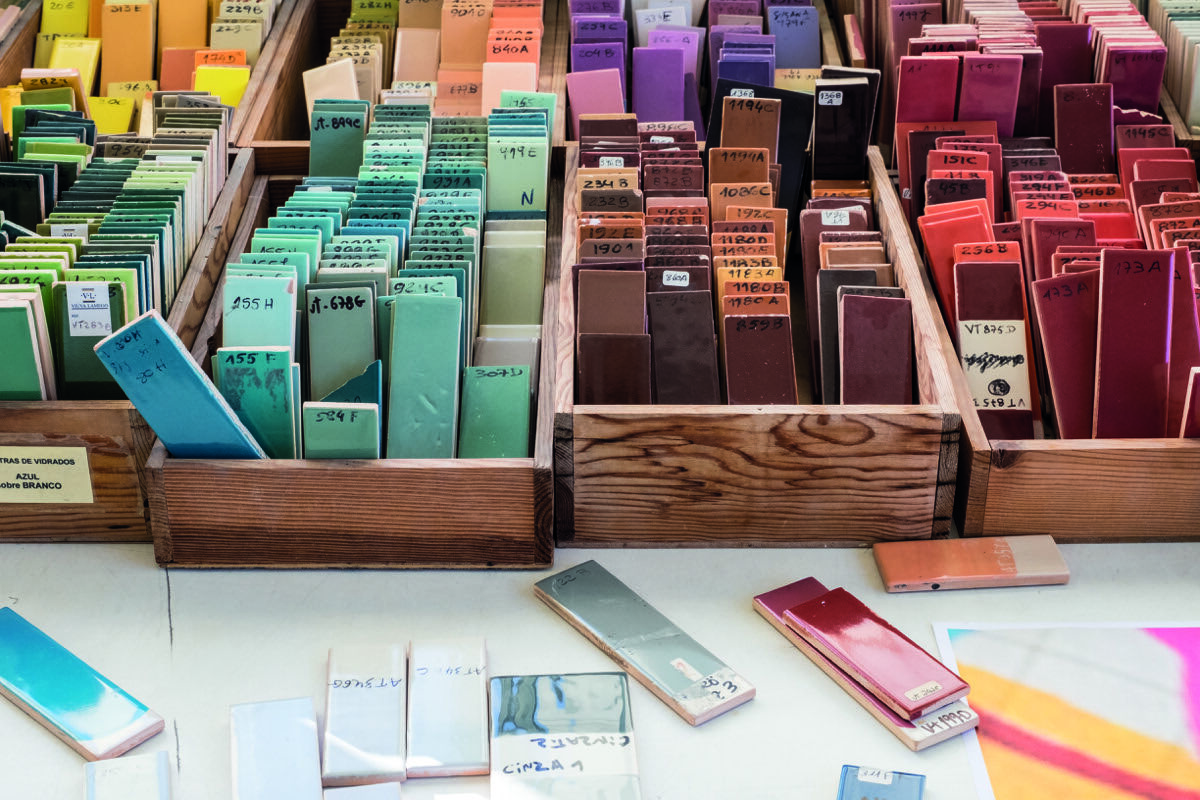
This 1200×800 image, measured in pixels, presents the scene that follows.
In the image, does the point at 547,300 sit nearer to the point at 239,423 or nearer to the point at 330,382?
the point at 330,382

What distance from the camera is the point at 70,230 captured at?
2.27 m

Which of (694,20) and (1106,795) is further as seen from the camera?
(694,20)

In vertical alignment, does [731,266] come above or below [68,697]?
above

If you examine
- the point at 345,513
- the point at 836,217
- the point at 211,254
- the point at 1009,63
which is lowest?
the point at 345,513

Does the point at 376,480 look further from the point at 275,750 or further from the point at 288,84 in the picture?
the point at 288,84

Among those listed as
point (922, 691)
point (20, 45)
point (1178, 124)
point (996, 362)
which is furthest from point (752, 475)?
point (20, 45)

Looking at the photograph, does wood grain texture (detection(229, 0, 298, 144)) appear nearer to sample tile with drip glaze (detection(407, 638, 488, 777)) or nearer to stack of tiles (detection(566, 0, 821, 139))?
stack of tiles (detection(566, 0, 821, 139))

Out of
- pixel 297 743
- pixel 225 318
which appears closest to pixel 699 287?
pixel 225 318

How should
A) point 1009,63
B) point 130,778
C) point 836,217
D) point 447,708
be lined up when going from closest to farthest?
point 130,778, point 447,708, point 836,217, point 1009,63

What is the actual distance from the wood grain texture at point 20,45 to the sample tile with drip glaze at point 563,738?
7.55 ft

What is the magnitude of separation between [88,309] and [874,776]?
1427 mm

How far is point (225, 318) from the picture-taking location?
206 centimetres

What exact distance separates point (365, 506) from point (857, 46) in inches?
75.4

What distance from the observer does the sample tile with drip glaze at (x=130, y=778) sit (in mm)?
1625
